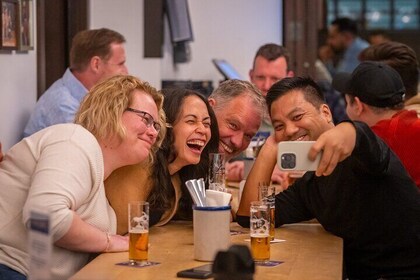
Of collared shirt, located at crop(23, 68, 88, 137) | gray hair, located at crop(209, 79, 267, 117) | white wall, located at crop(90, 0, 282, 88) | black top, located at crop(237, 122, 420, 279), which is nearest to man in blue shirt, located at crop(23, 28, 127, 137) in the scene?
collared shirt, located at crop(23, 68, 88, 137)

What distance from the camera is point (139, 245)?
9.48ft

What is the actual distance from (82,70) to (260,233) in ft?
10.8

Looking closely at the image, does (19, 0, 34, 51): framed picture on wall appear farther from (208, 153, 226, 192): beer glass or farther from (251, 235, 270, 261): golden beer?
(251, 235, 270, 261): golden beer

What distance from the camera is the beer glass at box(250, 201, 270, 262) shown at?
297 cm

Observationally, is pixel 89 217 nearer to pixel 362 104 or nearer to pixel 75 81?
pixel 362 104

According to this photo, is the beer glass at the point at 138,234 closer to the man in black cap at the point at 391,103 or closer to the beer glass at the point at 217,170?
the beer glass at the point at 217,170

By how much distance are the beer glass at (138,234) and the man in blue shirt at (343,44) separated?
8.05 meters

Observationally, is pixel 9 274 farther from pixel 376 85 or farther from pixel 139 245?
pixel 376 85

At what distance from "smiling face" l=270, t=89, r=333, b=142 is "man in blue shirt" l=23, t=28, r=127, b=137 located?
209 centimetres

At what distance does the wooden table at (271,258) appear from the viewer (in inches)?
110

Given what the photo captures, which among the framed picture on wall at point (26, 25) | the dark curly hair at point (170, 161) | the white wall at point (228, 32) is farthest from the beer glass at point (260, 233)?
the white wall at point (228, 32)

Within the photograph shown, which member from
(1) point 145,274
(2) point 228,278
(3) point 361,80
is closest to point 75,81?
(3) point 361,80

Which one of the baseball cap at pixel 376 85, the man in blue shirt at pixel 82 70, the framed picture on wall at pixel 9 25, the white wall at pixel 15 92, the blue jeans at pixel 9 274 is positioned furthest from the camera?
the man in blue shirt at pixel 82 70

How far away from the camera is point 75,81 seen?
5.90 meters
